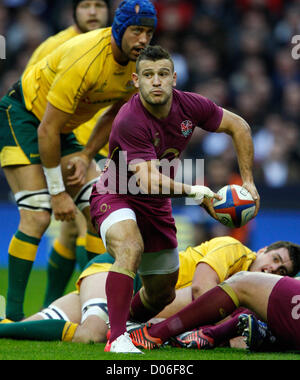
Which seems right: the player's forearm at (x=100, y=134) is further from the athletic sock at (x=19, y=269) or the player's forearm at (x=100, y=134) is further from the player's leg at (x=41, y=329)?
the player's leg at (x=41, y=329)

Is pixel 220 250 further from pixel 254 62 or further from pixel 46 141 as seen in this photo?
pixel 254 62

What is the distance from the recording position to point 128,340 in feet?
14.2

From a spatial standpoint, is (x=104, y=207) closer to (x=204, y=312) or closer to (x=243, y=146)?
(x=204, y=312)

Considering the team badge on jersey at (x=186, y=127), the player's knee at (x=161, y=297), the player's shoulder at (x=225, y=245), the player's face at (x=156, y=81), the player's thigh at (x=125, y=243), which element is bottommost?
the player's knee at (x=161, y=297)

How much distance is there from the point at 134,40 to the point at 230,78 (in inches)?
289

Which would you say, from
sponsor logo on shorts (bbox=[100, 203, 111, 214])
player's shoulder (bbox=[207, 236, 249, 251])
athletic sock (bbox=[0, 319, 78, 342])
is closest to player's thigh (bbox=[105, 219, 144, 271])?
sponsor logo on shorts (bbox=[100, 203, 111, 214])

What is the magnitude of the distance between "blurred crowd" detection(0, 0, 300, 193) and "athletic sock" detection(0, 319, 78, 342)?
20.8 ft

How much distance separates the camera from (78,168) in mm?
6133

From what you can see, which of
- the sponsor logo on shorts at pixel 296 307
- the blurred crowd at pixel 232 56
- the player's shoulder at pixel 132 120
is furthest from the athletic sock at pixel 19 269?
the blurred crowd at pixel 232 56

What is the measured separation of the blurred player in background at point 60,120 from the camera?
5707 mm

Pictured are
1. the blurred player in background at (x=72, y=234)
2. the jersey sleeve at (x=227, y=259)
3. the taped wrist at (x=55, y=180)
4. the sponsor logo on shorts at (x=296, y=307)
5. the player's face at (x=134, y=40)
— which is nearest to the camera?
the sponsor logo on shorts at (x=296, y=307)

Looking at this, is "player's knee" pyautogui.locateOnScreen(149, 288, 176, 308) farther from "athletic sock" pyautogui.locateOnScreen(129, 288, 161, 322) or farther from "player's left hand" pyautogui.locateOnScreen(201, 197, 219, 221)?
"player's left hand" pyautogui.locateOnScreen(201, 197, 219, 221)

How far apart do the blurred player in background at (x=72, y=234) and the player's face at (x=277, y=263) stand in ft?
6.18

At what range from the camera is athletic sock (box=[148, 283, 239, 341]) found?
459 cm
